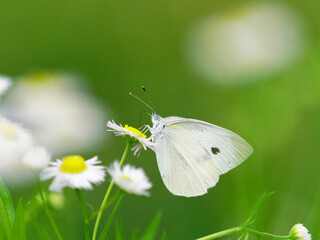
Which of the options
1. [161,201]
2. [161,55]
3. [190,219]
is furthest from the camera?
[161,55]

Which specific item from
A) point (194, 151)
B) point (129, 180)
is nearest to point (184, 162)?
point (194, 151)

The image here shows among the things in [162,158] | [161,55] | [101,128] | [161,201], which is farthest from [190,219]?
[161,55]

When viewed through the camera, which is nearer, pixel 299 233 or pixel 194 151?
pixel 299 233

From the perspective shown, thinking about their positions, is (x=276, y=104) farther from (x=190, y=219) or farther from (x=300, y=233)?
(x=300, y=233)

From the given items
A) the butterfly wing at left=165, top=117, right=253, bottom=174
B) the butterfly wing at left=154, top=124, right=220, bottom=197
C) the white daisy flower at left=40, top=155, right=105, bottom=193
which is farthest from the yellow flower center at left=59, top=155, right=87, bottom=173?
the butterfly wing at left=165, top=117, right=253, bottom=174

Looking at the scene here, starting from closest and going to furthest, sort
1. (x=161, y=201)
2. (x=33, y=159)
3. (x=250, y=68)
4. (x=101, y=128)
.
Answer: (x=33, y=159)
(x=101, y=128)
(x=161, y=201)
(x=250, y=68)

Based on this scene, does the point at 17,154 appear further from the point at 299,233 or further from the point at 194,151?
the point at 194,151

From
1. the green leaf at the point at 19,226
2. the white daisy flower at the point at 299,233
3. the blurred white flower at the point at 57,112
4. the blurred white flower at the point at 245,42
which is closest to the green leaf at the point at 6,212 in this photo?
the green leaf at the point at 19,226

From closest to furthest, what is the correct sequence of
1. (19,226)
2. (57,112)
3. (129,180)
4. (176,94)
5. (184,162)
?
(19,226) → (129,180) → (184,162) → (57,112) → (176,94)
